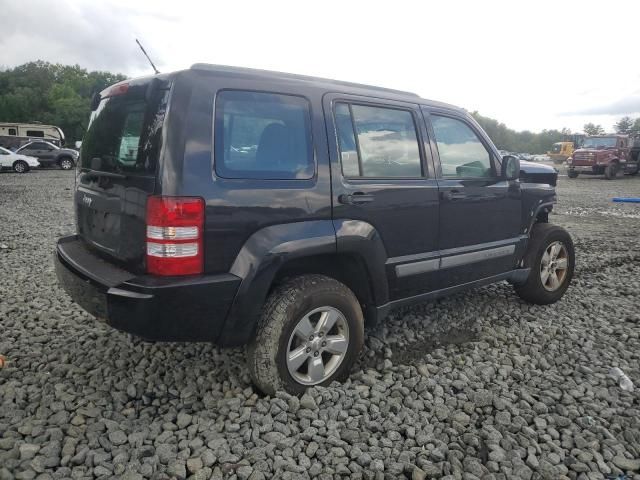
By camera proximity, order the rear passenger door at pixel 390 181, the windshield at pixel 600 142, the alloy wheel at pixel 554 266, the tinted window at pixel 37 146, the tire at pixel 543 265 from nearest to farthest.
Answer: the rear passenger door at pixel 390 181
the tire at pixel 543 265
the alloy wheel at pixel 554 266
the windshield at pixel 600 142
the tinted window at pixel 37 146

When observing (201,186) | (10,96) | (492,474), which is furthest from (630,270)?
(10,96)

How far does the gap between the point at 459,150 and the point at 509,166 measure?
539 millimetres

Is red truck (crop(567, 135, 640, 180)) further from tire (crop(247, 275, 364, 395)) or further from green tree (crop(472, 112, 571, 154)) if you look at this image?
green tree (crop(472, 112, 571, 154))

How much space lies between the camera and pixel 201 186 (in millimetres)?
2418

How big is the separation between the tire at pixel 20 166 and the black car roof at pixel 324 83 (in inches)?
956

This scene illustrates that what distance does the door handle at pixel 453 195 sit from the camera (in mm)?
3503

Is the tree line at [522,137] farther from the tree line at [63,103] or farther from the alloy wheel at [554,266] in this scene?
the alloy wheel at [554,266]

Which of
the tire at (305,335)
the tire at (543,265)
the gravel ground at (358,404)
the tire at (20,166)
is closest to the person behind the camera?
the gravel ground at (358,404)

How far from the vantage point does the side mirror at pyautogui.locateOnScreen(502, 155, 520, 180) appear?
397 centimetres

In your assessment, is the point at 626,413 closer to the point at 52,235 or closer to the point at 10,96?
the point at 52,235

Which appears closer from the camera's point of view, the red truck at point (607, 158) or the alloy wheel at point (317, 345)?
the alloy wheel at point (317, 345)

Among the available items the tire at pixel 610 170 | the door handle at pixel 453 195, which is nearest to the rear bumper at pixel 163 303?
the door handle at pixel 453 195

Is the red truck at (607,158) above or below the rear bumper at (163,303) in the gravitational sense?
above

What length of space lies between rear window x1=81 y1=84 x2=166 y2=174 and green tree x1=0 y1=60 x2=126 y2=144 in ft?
170
